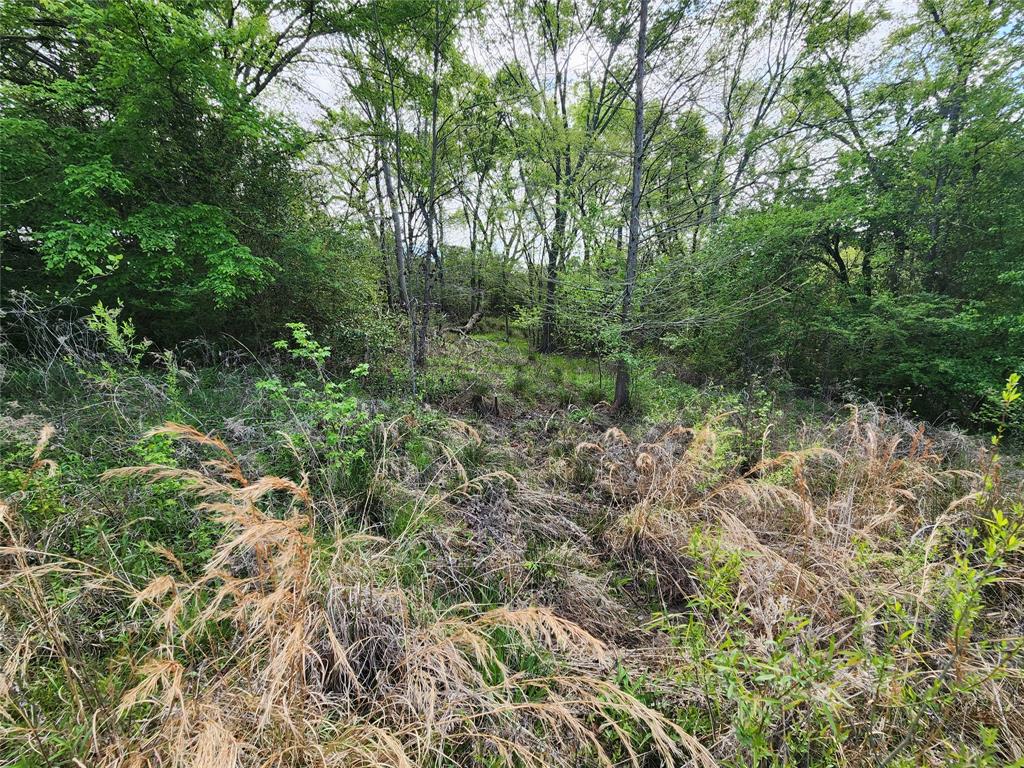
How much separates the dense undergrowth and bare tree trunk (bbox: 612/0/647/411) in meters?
2.26

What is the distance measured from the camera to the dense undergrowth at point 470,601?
128 cm

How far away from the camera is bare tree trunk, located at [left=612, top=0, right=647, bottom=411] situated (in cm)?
518

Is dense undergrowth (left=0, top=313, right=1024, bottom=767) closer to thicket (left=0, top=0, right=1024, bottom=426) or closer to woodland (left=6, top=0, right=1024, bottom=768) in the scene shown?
woodland (left=6, top=0, right=1024, bottom=768)

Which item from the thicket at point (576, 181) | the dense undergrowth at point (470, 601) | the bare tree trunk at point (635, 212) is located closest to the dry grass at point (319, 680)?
the dense undergrowth at point (470, 601)

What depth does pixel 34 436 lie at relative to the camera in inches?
93.8

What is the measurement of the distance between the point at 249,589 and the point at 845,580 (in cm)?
339

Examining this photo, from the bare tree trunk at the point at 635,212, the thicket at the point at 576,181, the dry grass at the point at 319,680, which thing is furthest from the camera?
the bare tree trunk at the point at 635,212

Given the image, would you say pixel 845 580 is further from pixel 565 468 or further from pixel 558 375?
pixel 558 375

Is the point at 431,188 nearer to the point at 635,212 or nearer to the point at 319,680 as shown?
the point at 635,212

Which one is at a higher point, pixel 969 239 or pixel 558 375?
pixel 969 239

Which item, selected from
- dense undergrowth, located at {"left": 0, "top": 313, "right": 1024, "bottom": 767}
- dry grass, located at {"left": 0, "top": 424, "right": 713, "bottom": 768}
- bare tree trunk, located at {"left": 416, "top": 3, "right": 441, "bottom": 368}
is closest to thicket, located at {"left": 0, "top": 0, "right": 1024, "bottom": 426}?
bare tree trunk, located at {"left": 416, "top": 3, "right": 441, "bottom": 368}

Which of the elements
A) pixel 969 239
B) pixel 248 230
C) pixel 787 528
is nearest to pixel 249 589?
pixel 787 528

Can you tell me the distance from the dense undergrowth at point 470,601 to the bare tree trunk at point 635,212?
2.26m

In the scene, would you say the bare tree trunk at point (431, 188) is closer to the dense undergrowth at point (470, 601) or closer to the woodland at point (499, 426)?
the woodland at point (499, 426)
